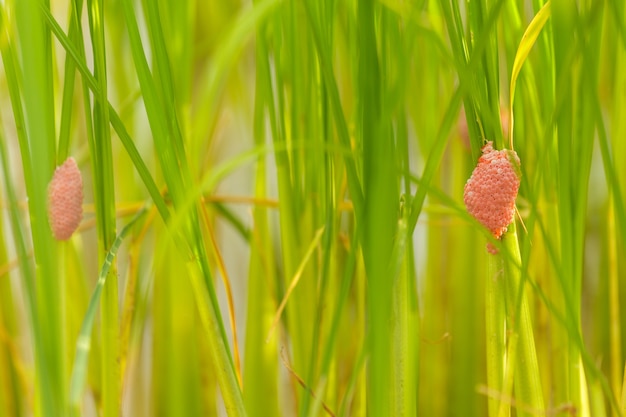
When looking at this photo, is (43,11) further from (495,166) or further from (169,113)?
(495,166)

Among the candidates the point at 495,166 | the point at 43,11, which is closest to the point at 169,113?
the point at 43,11

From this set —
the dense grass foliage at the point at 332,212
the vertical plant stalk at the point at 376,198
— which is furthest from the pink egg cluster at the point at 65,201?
the vertical plant stalk at the point at 376,198

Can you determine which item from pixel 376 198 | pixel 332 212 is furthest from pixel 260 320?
pixel 376 198

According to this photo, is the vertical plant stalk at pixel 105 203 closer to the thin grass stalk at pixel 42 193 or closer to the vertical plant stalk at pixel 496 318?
the thin grass stalk at pixel 42 193

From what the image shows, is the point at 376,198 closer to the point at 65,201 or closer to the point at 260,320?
the point at 65,201

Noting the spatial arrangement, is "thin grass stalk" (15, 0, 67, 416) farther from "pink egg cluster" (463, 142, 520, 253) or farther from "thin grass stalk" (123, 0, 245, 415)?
"pink egg cluster" (463, 142, 520, 253)

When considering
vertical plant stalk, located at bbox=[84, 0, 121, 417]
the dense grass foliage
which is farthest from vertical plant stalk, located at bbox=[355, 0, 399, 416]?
vertical plant stalk, located at bbox=[84, 0, 121, 417]
